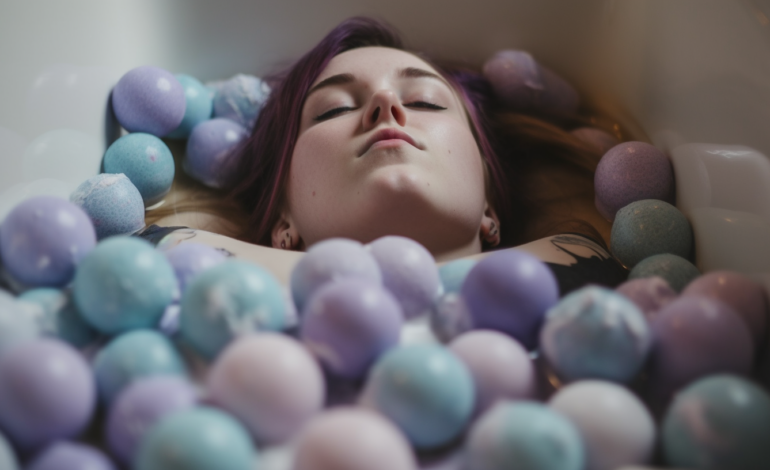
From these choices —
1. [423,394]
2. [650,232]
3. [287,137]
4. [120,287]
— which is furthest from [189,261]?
[650,232]

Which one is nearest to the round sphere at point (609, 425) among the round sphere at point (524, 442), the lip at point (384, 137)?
the round sphere at point (524, 442)

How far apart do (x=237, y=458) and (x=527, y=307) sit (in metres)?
0.32

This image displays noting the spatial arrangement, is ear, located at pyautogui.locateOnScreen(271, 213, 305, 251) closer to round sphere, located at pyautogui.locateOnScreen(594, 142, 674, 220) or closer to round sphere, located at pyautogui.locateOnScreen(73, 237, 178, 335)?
round sphere, located at pyautogui.locateOnScreen(73, 237, 178, 335)

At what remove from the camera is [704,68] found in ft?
3.17

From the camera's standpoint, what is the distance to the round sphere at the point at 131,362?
60cm

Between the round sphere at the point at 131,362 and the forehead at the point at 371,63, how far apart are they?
0.61m

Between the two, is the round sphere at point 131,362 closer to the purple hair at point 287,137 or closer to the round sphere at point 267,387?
the round sphere at point 267,387

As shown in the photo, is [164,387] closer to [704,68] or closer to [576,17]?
[704,68]

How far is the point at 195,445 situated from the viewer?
1.65 ft

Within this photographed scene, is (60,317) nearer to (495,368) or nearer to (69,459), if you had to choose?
(69,459)

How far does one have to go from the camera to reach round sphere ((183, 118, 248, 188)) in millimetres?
1246

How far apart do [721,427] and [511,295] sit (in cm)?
22

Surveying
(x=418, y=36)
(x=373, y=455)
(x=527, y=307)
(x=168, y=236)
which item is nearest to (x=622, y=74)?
(x=418, y=36)

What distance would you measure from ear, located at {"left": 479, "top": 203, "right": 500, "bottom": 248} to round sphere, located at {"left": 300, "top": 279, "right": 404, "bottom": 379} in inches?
20.4
